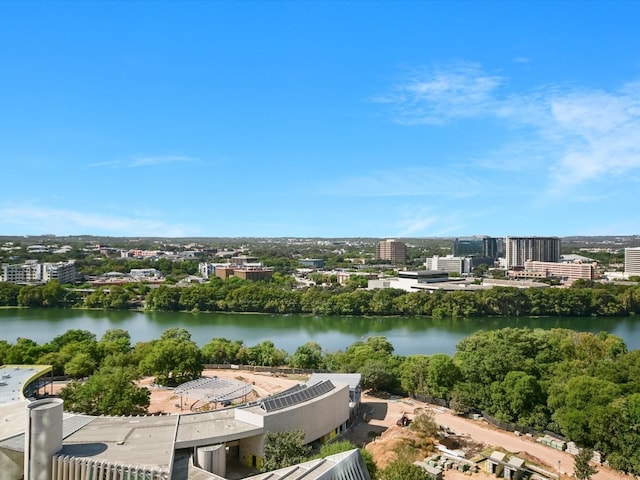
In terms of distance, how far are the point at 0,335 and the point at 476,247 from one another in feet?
274

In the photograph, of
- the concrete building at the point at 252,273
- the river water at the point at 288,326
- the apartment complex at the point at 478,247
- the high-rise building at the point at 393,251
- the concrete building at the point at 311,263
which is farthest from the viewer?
the apartment complex at the point at 478,247

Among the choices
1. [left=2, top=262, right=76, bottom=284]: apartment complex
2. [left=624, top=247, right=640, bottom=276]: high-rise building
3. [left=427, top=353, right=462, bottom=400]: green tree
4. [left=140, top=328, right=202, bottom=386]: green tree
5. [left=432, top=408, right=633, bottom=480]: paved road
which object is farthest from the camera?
[left=624, top=247, right=640, bottom=276]: high-rise building

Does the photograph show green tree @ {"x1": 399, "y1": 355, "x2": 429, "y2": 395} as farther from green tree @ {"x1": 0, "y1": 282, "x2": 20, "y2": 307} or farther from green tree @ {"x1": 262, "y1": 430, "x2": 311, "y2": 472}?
green tree @ {"x1": 0, "y1": 282, "x2": 20, "y2": 307}

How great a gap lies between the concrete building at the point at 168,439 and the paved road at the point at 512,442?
115 inches

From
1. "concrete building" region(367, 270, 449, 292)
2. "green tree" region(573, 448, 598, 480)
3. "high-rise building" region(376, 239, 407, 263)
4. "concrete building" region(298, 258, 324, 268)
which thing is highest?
"high-rise building" region(376, 239, 407, 263)

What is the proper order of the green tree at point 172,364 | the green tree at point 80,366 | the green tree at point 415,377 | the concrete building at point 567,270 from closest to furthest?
the green tree at point 415,377 < the green tree at point 172,364 < the green tree at point 80,366 < the concrete building at point 567,270

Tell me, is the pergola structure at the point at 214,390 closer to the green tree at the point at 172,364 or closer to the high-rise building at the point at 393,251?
the green tree at the point at 172,364

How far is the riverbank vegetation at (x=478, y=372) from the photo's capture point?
1201 cm

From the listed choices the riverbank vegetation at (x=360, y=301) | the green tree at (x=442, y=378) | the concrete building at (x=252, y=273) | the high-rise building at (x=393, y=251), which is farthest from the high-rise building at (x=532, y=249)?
the green tree at (x=442, y=378)

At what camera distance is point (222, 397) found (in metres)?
13.0

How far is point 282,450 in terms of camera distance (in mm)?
10039

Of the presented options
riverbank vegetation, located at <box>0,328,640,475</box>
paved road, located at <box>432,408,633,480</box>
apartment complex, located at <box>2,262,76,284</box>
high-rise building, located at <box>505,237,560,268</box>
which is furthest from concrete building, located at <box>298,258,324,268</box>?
paved road, located at <box>432,408,633,480</box>

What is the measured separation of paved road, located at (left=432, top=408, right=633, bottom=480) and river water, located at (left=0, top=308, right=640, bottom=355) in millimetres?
11176

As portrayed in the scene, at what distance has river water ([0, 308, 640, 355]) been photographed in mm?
28750
